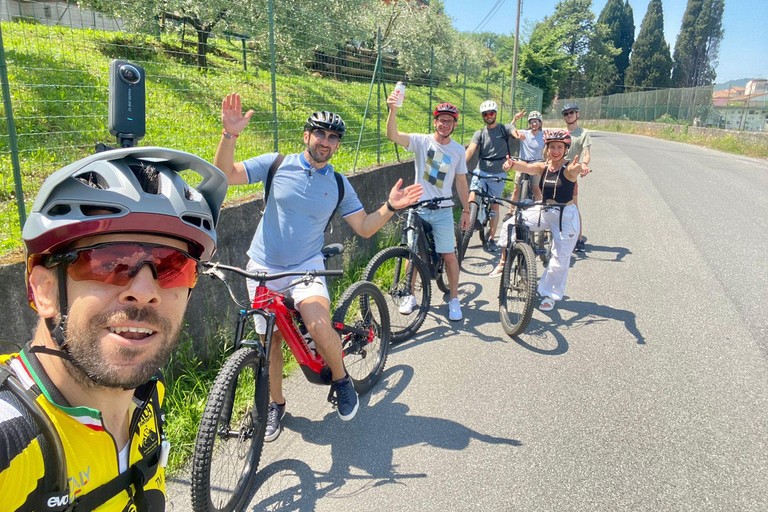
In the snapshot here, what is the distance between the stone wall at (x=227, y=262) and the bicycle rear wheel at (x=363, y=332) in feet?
3.65

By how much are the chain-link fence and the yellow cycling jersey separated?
32.8m

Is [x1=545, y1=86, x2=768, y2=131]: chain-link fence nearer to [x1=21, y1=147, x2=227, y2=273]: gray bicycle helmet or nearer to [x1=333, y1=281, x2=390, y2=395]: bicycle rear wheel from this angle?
[x1=333, y1=281, x2=390, y2=395]: bicycle rear wheel

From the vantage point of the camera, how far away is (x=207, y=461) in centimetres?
246

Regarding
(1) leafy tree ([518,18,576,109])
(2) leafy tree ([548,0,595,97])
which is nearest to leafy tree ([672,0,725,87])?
(2) leafy tree ([548,0,595,97])

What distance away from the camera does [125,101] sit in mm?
1646

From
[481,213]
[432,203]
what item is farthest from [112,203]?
[481,213]

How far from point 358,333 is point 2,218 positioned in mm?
2654

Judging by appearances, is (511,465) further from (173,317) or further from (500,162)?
(500,162)

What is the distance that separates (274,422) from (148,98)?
364 centimetres

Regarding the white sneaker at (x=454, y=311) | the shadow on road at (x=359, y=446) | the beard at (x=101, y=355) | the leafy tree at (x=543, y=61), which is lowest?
the shadow on road at (x=359, y=446)

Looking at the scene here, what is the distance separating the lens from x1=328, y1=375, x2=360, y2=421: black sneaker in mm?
3439

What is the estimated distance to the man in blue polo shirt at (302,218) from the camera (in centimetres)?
335

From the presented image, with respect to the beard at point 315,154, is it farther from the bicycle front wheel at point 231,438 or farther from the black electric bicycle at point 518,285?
the black electric bicycle at point 518,285

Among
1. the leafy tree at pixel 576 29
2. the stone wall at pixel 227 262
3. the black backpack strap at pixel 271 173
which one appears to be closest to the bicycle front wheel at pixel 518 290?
the stone wall at pixel 227 262
